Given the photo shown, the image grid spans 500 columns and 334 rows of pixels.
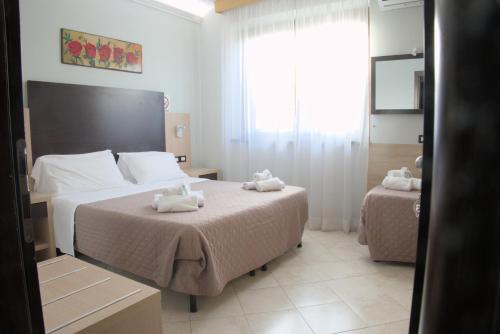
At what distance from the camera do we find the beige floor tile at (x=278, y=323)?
194 centimetres

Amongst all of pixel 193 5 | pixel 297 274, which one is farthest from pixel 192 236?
pixel 193 5

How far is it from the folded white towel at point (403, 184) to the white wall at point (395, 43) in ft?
2.28

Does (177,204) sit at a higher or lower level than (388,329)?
higher

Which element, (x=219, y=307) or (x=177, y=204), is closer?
(x=219, y=307)

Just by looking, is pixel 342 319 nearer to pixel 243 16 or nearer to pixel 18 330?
pixel 18 330

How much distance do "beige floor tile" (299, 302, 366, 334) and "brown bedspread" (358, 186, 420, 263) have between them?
2.68ft

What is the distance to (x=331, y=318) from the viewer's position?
2.07 meters

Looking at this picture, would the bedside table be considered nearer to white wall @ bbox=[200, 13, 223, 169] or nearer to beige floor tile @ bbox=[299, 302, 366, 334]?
white wall @ bbox=[200, 13, 223, 169]

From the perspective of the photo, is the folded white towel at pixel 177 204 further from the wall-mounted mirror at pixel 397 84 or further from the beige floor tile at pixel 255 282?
the wall-mounted mirror at pixel 397 84

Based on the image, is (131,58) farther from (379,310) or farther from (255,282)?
(379,310)

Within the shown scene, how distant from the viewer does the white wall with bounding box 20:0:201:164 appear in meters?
3.17

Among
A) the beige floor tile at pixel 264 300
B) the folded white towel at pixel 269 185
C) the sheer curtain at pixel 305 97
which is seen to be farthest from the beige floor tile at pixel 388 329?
the sheer curtain at pixel 305 97

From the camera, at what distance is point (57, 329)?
3.06ft

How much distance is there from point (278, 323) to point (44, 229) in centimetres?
205
